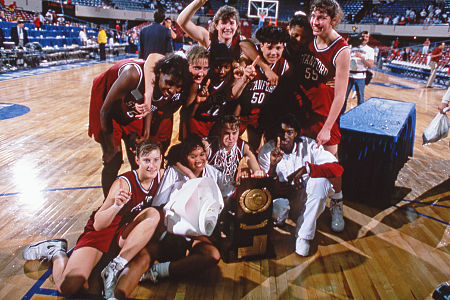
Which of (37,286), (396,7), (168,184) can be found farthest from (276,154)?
(396,7)

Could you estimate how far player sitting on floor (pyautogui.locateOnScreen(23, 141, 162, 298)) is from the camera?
5.82 feet

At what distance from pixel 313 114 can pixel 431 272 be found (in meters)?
1.35

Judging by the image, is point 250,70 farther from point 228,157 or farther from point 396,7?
point 396,7

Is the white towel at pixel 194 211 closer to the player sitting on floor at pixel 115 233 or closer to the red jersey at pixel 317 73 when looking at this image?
the player sitting on floor at pixel 115 233

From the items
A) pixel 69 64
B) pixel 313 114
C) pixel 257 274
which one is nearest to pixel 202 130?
pixel 313 114

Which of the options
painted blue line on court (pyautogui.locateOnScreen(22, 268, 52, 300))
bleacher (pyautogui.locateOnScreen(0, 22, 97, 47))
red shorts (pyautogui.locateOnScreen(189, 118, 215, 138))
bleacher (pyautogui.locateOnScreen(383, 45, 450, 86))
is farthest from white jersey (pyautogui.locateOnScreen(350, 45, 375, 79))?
bleacher (pyautogui.locateOnScreen(0, 22, 97, 47))

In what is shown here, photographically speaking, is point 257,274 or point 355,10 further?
point 355,10

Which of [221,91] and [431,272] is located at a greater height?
[221,91]

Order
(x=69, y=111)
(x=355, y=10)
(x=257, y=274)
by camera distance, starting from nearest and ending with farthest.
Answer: (x=257, y=274) < (x=69, y=111) < (x=355, y=10)

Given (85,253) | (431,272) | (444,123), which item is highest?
(444,123)

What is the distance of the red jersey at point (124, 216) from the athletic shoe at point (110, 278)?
18 cm

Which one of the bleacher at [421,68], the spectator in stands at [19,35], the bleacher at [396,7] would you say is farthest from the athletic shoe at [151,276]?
the bleacher at [396,7]

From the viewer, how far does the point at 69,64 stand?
11.3 meters

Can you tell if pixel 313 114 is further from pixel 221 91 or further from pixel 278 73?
pixel 221 91
